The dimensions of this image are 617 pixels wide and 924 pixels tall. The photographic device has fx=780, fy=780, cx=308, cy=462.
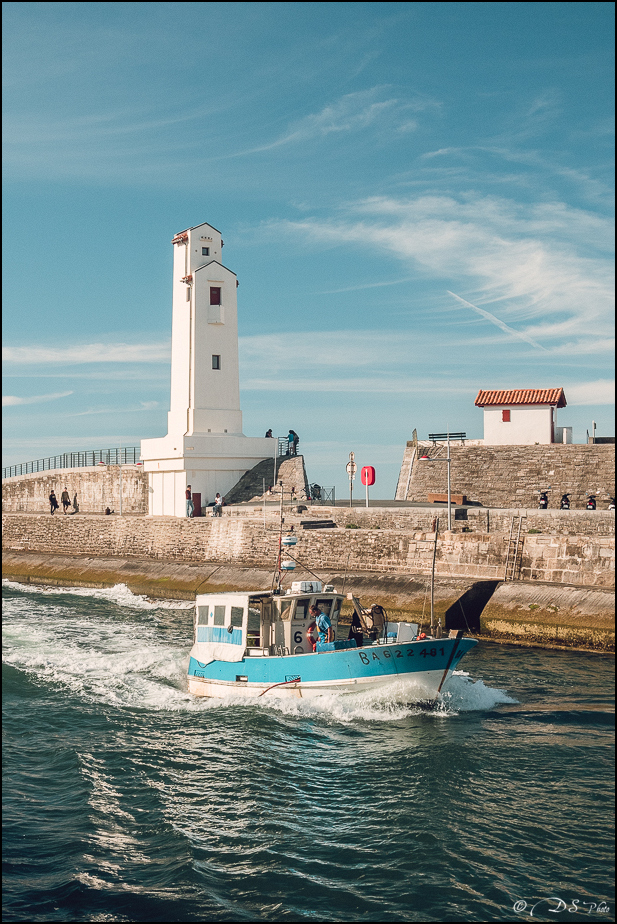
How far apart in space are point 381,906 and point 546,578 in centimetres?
1742

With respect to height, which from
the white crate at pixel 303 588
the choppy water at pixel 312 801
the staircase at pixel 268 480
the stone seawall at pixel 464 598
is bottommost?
the choppy water at pixel 312 801

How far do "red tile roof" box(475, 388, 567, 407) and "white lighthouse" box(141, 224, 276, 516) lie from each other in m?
12.0

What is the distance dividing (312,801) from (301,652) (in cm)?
553

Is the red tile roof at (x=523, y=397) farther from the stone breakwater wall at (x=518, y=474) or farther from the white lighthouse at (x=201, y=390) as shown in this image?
the white lighthouse at (x=201, y=390)

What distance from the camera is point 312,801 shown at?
11953 mm

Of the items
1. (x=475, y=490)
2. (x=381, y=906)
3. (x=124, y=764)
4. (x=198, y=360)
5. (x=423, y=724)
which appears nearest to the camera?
(x=381, y=906)

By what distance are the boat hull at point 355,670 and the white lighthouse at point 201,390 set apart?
73.8 ft

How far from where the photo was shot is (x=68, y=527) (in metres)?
42.1

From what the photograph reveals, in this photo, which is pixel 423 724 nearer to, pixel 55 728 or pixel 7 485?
pixel 55 728

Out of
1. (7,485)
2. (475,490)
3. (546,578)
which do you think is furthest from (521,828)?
(7,485)

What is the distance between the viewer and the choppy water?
918cm

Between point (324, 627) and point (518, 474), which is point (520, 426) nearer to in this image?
point (518, 474)

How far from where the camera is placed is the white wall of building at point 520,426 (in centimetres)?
3800

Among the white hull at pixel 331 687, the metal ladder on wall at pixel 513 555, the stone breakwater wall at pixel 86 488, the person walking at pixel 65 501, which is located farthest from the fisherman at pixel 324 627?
the person walking at pixel 65 501
